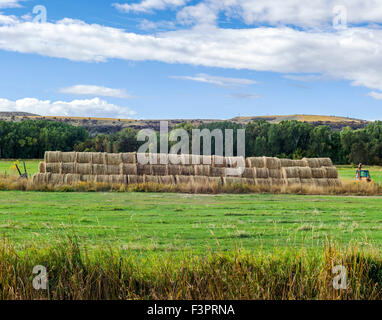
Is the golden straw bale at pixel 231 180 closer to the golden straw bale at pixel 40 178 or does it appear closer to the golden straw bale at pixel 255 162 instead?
the golden straw bale at pixel 255 162

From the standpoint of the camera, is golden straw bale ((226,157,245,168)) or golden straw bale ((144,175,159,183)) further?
golden straw bale ((226,157,245,168))

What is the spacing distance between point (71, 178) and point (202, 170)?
20.3 ft

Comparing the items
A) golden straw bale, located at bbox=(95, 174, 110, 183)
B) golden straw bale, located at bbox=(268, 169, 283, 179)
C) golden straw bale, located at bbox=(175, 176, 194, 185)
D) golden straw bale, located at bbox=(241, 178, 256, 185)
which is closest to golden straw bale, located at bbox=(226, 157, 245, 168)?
golden straw bale, located at bbox=(241, 178, 256, 185)

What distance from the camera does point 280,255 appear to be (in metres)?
5.85

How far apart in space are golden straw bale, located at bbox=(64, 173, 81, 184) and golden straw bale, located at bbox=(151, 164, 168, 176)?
11.5 ft

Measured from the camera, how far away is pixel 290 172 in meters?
23.7

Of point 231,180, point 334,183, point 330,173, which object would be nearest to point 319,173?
point 330,173

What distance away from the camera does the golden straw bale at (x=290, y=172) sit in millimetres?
23562

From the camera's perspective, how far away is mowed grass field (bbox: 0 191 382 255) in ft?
26.7

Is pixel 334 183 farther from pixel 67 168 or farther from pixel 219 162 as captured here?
pixel 67 168

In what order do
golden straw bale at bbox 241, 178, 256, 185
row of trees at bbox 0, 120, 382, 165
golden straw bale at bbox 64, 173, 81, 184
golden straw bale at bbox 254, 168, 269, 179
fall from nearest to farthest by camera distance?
golden straw bale at bbox 64, 173, 81, 184
golden straw bale at bbox 241, 178, 256, 185
golden straw bale at bbox 254, 168, 269, 179
row of trees at bbox 0, 120, 382, 165

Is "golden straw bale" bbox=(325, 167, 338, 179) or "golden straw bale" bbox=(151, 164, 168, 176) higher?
"golden straw bale" bbox=(151, 164, 168, 176)

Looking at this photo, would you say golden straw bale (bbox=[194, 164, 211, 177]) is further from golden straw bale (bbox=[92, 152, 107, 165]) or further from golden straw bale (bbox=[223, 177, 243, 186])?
golden straw bale (bbox=[92, 152, 107, 165])
